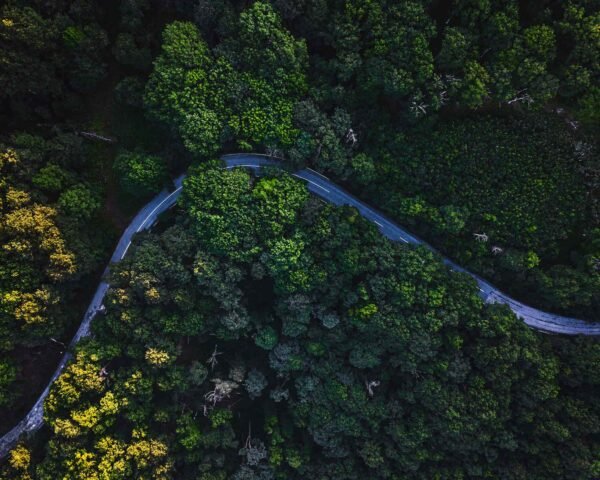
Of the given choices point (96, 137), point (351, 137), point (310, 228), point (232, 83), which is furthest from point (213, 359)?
point (232, 83)

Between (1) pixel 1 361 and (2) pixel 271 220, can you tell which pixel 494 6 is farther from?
(1) pixel 1 361

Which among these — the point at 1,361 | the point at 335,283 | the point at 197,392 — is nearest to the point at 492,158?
the point at 335,283

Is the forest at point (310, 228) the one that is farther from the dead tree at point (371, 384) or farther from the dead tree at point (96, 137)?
the dead tree at point (371, 384)

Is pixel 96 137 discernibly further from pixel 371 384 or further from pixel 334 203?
Answer: pixel 371 384

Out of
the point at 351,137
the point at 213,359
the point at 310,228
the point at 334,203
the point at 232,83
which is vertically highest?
the point at 232,83

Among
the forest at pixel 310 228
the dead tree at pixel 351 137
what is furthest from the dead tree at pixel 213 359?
the dead tree at pixel 351 137

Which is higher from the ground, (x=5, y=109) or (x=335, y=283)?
(x=5, y=109)
